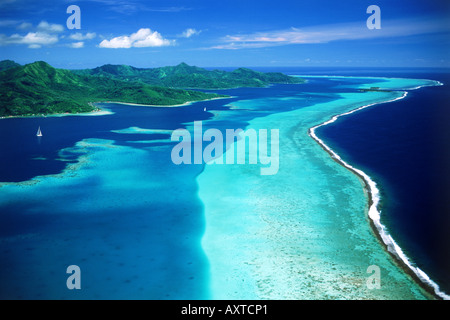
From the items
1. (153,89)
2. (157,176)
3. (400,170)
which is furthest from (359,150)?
(153,89)

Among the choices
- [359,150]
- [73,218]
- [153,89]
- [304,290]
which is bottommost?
[304,290]

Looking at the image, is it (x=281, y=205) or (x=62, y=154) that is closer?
(x=281, y=205)

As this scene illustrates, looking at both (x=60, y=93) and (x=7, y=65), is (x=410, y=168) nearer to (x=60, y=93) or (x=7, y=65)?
(x=60, y=93)

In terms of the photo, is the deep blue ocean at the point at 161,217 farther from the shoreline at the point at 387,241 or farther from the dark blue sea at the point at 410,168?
the shoreline at the point at 387,241

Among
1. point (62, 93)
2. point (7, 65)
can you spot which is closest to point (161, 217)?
point (62, 93)

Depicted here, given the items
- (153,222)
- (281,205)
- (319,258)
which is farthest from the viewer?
(281,205)

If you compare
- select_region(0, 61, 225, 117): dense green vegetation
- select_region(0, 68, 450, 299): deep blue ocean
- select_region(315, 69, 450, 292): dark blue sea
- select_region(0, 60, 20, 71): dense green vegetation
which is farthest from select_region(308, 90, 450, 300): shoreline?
select_region(0, 60, 20, 71): dense green vegetation

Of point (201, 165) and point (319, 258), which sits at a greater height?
point (201, 165)

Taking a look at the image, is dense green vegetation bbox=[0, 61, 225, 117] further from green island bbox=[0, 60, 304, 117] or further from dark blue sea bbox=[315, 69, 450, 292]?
dark blue sea bbox=[315, 69, 450, 292]
